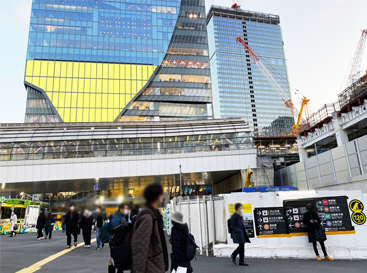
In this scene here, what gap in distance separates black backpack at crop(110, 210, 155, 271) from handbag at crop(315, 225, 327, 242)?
23.6 ft

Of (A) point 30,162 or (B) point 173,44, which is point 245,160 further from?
(B) point 173,44

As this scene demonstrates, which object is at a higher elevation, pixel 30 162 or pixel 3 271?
pixel 30 162

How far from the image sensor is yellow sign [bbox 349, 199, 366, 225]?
9241 mm

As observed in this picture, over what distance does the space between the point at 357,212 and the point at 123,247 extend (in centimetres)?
897

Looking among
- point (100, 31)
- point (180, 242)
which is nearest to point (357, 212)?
point (180, 242)

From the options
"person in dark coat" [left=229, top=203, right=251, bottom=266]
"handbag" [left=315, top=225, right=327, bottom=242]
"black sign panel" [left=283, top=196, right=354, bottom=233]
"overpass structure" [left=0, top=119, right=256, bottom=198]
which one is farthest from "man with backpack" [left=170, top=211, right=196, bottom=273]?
"overpass structure" [left=0, top=119, right=256, bottom=198]

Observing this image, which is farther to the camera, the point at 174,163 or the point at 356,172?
the point at 174,163

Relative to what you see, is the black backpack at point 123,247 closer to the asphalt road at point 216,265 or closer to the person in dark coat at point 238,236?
the asphalt road at point 216,265

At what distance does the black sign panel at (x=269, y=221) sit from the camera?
369 inches

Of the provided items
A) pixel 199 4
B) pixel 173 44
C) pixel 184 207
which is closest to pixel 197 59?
pixel 173 44

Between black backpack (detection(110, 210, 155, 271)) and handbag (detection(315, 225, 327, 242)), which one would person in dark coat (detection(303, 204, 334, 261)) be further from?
black backpack (detection(110, 210, 155, 271))

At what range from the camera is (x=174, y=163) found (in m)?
31.7

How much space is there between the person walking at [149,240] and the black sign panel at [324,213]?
23.4 ft

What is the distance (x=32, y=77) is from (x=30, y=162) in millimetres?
39476
